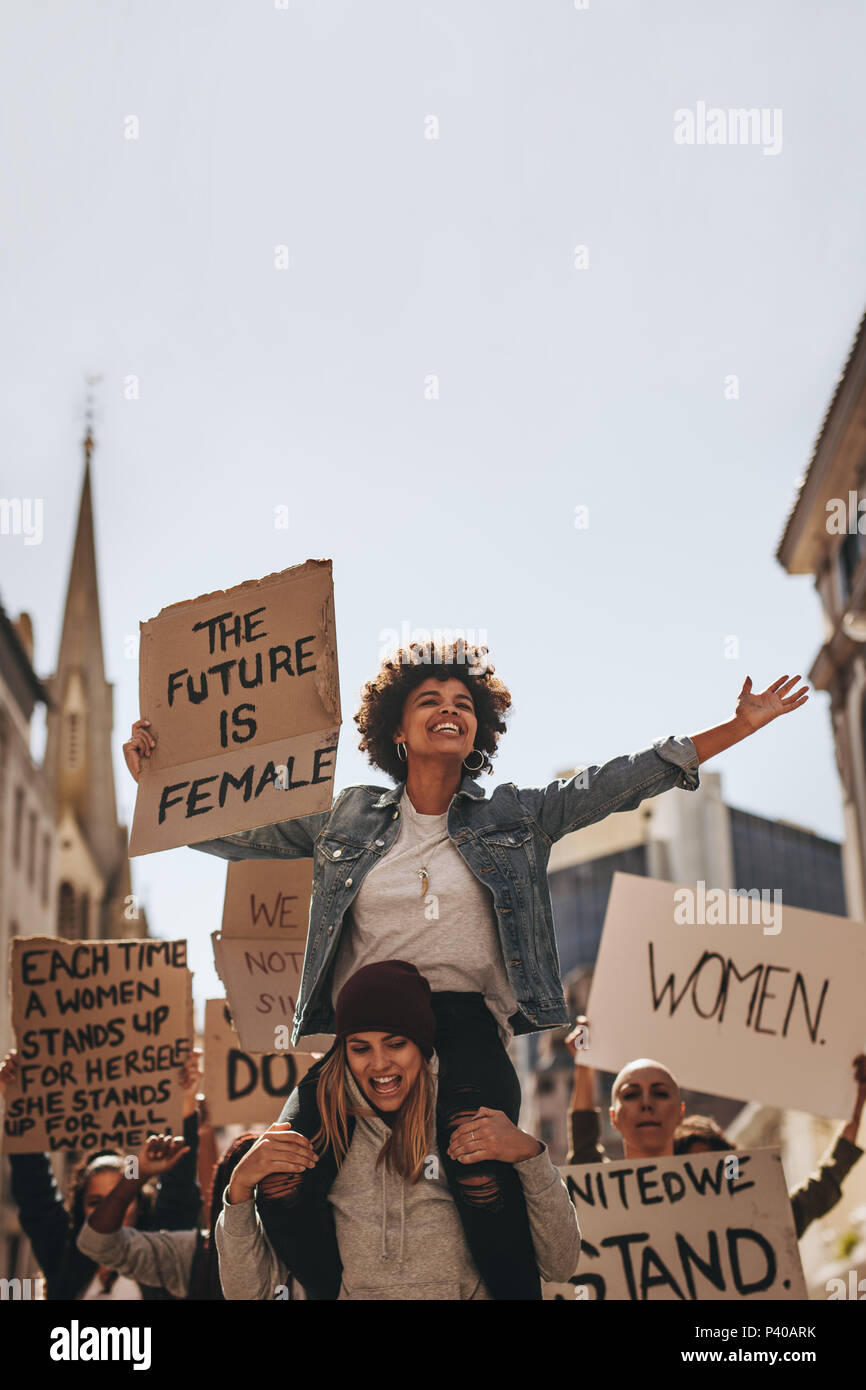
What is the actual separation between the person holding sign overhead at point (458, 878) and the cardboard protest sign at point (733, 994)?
95.4 inches

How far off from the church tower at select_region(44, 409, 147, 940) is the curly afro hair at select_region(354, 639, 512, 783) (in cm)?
4307

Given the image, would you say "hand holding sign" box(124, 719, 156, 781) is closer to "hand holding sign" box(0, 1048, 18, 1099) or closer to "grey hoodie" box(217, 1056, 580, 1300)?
"grey hoodie" box(217, 1056, 580, 1300)

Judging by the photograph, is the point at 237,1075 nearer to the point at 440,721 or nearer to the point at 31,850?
the point at 440,721

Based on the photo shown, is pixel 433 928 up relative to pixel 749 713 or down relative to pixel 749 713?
down

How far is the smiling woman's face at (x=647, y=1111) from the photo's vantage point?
5766mm

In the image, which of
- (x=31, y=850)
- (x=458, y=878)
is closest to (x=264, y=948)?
(x=458, y=878)

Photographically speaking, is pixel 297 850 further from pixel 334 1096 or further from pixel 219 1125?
pixel 219 1125

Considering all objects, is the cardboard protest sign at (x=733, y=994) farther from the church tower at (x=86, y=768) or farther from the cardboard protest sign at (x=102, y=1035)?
the church tower at (x=86, y=768)


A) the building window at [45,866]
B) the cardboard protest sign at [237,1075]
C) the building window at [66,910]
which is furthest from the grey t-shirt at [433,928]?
the building window at [66,910]

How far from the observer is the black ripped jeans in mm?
3570

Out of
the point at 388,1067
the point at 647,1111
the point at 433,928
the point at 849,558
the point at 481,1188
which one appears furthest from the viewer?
the point at 849,558

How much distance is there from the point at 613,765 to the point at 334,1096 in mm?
1069

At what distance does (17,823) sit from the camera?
35250 millimetres

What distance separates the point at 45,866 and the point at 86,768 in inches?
513
